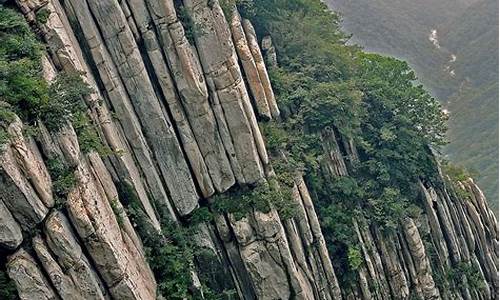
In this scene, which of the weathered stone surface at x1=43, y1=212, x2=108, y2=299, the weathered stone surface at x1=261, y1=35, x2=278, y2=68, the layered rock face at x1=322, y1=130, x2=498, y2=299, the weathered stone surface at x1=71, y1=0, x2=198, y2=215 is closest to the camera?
the weathered stone surface at x1=43, y1=212, x2=108, y2=299

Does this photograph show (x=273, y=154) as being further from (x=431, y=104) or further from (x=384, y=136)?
(x=431, y=104)

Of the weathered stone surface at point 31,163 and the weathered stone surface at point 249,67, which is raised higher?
the weathered stone surface at point 249,67

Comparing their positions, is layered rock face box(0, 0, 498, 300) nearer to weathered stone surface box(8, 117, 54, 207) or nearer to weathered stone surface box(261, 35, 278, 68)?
weathered stone surface box(8, 117, 54, 207)

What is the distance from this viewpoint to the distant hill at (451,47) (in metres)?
122

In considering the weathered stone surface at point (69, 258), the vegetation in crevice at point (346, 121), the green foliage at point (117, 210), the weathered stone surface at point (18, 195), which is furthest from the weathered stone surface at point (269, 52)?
the weathered stone surface at point (18, 195)

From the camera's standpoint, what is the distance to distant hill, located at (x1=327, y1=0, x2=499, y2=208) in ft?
400

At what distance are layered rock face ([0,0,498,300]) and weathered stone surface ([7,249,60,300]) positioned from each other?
5 centimetres

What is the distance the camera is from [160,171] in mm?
31906

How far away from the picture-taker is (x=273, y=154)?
37.9 m

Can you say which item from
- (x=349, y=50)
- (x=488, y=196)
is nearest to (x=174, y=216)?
(x=349, y=50)

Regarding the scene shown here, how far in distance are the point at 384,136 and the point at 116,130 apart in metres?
24.3

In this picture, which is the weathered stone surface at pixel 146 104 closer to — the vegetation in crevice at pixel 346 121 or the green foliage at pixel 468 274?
the vegetation in crevice at pixel 346 121

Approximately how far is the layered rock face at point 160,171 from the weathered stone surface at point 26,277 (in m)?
0.05

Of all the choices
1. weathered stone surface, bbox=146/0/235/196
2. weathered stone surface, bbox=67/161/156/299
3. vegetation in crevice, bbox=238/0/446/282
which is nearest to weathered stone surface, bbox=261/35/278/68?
vegetation in crevice, bbox=238/0/446/282
